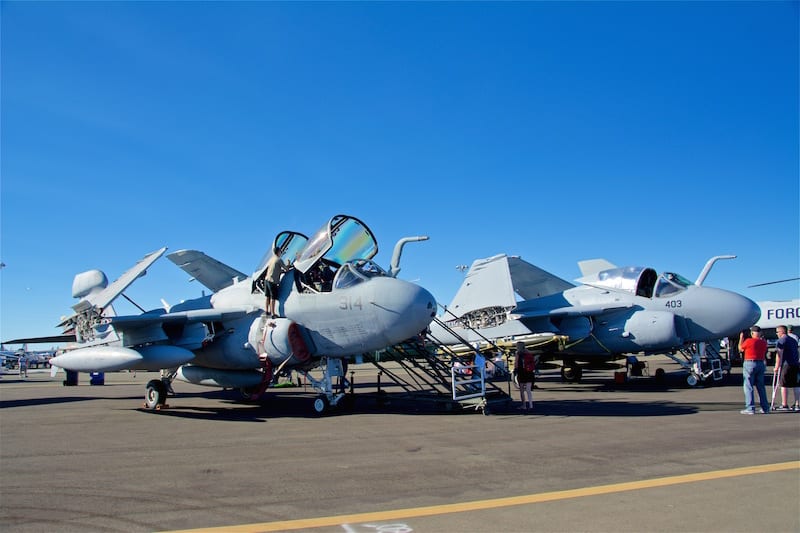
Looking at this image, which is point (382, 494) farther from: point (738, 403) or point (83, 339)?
point (83, 339)

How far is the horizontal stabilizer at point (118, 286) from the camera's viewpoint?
1240cm

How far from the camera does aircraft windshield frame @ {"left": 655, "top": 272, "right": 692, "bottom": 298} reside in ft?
54.0

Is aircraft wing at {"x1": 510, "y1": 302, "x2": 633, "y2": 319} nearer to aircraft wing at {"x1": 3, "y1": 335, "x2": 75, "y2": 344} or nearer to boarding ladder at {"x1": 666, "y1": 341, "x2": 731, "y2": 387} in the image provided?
boarding ladder at {"x1": 666, "y1": 341, "x2": 731, "y2": 387}

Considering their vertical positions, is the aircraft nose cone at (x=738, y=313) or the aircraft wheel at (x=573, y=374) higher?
the aircraft nose cone at (x=738, y=313)

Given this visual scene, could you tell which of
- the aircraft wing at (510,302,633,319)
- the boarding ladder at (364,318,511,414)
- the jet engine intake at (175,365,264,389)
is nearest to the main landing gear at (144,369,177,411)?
the jet engine intake at (175,365,264,389)

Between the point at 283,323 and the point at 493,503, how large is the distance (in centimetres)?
763

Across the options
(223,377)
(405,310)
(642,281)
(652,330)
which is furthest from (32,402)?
(642,281)

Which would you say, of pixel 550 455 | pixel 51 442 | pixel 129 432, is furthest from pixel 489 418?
pixel 51 442

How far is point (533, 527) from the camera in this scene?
409 cm

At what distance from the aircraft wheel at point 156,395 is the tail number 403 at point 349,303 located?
5.23m

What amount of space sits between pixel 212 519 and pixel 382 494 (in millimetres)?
1531

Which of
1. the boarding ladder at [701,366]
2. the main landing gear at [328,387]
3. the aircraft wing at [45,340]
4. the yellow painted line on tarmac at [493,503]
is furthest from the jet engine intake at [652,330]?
the aircraft wing at [45,340]

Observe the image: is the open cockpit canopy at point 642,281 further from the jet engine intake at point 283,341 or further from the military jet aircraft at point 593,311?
the jet engine intake at point 283,341

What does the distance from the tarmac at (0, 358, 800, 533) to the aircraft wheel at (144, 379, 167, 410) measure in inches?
64.8
